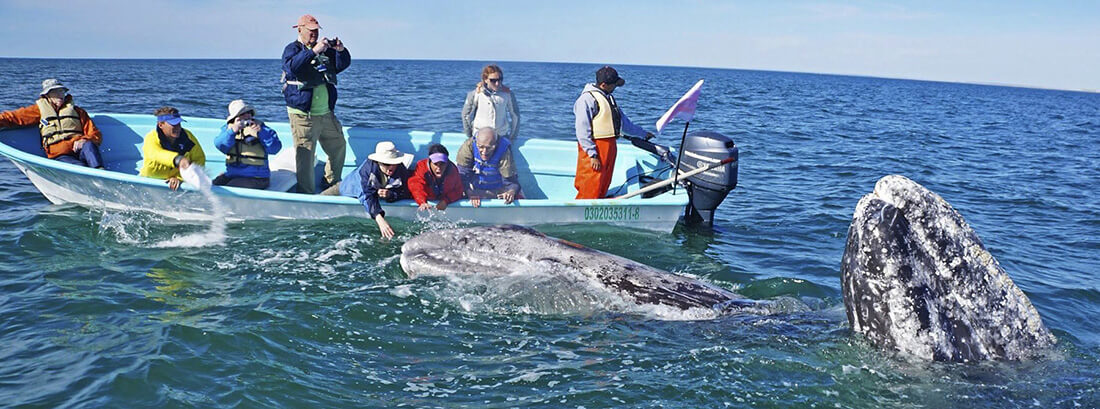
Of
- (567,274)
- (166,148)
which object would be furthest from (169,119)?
(567,274)

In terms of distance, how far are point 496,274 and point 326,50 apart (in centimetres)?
461

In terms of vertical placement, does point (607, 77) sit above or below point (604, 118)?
above

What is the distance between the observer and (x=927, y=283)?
5.03 metres

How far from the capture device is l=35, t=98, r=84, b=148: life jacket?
1059cm

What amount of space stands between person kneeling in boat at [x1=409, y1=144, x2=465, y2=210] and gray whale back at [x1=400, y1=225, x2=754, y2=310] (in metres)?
1.90

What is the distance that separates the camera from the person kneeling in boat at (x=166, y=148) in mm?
9570

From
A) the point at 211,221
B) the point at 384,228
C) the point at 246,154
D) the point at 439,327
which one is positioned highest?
the point at 246,154

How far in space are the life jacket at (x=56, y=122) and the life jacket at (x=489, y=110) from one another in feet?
17.9

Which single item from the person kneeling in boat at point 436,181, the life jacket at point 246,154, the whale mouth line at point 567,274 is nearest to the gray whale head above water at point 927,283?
the whale mouth line at point 567,274

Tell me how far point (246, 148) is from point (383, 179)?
191 centimetres

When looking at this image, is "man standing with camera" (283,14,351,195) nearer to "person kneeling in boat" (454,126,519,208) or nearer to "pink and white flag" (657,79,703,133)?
"person kneeling in boat" (454,126,519,208)

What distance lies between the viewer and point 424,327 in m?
6.48

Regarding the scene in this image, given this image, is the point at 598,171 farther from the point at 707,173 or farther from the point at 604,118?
the point at 707,173

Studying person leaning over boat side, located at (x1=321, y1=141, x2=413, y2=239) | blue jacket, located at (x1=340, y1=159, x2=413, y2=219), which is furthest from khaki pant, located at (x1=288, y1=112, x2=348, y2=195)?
person leaning over boat side, located at (x1=321, y1=141, x2=413, y2=239)
